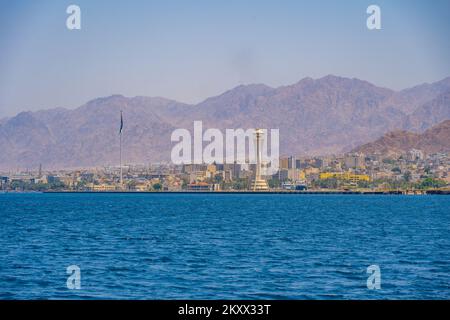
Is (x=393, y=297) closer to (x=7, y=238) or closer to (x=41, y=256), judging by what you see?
(x=41, y=256)

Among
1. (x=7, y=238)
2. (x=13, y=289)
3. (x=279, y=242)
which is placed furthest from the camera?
(x=7, y=238)

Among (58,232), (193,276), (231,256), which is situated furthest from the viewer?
(58,232)

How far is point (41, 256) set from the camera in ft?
167

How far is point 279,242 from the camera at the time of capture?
60.4m

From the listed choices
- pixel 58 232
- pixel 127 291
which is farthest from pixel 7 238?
pixel 127 291

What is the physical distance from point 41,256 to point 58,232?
22961 mm
